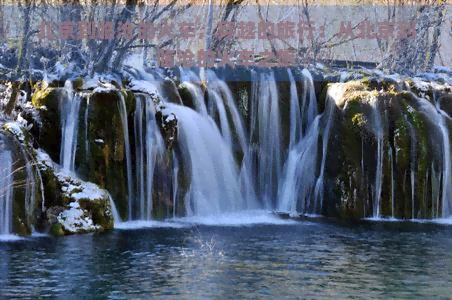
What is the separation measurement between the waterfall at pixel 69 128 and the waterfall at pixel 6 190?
2127mm

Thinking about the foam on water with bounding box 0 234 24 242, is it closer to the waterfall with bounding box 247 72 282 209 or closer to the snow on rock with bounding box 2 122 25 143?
the snow on rock with bounding box 2 122 25 143

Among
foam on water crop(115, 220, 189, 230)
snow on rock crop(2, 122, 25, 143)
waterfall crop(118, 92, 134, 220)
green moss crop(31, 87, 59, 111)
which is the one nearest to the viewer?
snow on rock crop(2, 122, 25, 143)

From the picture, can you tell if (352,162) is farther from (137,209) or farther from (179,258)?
(179,258)

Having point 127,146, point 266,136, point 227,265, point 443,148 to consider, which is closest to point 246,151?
point 266,136

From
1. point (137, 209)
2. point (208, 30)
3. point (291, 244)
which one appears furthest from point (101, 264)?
point (208, 30)

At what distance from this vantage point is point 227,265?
15.9 m

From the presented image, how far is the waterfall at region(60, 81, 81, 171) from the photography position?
849 inches

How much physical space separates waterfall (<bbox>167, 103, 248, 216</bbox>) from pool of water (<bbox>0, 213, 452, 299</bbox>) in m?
3.16

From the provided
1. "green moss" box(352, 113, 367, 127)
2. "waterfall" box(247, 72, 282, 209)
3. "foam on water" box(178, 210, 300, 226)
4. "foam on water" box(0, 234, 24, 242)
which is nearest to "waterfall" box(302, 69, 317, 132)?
"waterfall" box(247, 72, 282, 209)

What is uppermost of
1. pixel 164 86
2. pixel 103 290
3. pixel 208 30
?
pixel 208 30

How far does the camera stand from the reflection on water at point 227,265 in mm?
13695

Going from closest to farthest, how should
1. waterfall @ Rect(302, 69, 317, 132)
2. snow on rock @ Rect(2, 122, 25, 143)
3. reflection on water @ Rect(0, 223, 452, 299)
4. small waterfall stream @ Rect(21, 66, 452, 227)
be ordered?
reflection on water @ Rect(0, 223, 452, 299) → snow on rock @ Rect(2, 122, 25, 143) → small waterfall stream @ Rect(21, 66, 452, 227) → waterfall @ Rect(302, 69, 317, 132)

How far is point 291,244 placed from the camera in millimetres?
18734

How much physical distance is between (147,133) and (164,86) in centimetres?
255
